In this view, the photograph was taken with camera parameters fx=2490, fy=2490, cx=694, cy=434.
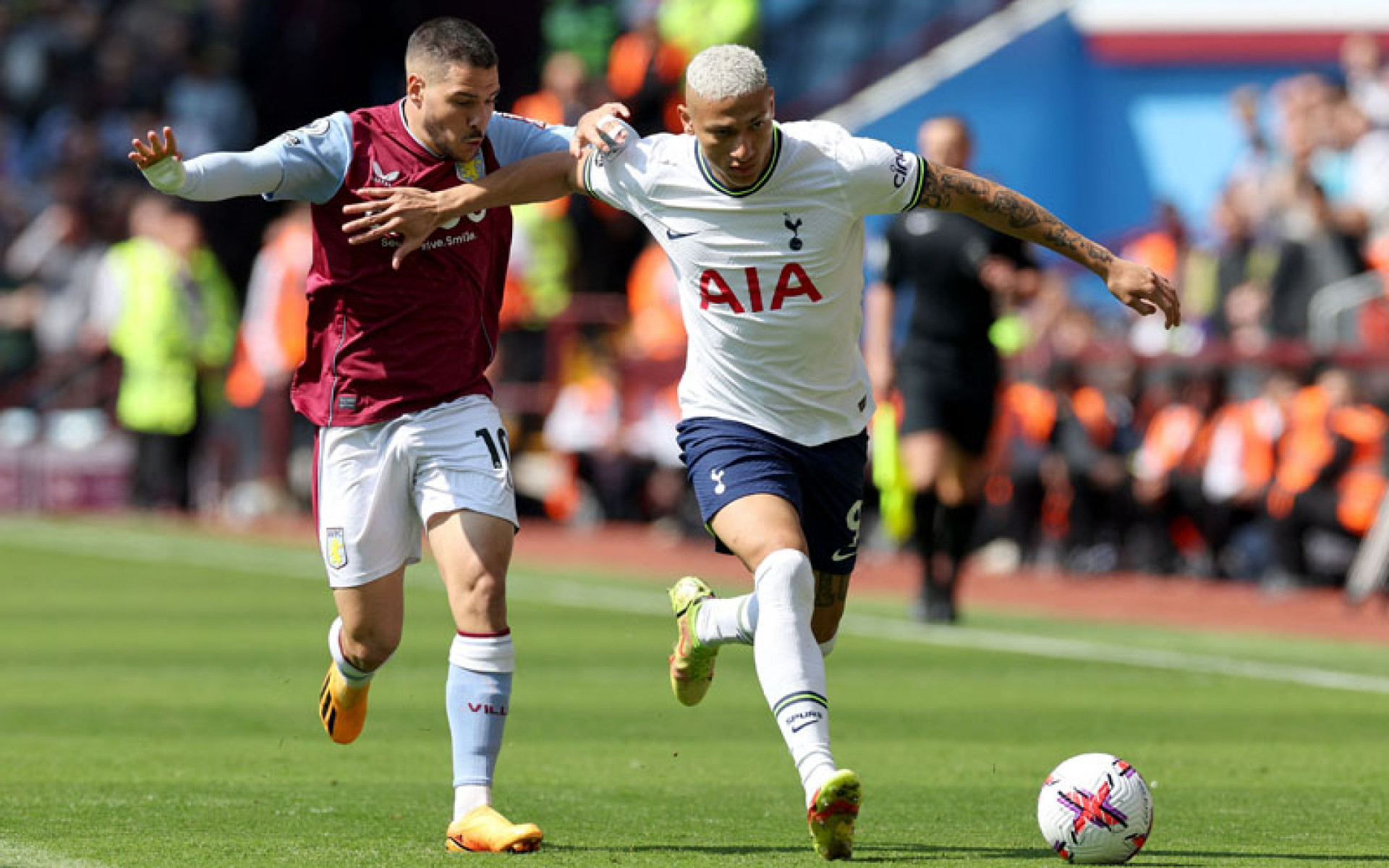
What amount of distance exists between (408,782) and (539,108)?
14203 mm

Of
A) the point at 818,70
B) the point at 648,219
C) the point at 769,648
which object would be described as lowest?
the point at 769,648

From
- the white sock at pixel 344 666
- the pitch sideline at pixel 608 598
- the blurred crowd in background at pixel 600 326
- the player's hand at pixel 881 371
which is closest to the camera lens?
the white sock at pixel 344 666

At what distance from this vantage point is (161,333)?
2175cm

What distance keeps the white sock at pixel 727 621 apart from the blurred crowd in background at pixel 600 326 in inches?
268

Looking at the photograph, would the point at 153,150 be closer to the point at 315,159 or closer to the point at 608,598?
the point at 315,159

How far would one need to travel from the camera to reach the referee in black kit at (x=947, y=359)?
13.6m

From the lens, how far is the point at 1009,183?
2388cm

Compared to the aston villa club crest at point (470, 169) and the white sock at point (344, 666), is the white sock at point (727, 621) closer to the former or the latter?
the white sock at point (344, 666)

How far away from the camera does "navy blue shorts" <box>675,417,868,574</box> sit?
7.53 meters

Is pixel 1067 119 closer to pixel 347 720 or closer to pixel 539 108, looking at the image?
pixel 539 108

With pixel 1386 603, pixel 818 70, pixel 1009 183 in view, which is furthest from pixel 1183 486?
pixel 818 70

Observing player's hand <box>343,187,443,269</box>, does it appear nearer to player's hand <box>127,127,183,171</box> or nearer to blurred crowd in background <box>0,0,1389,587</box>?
player's hand <box>127,127,183,171</box>

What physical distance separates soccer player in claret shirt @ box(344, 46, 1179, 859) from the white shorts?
579mm

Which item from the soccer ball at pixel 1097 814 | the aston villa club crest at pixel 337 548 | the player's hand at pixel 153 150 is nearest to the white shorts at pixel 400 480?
the aston villa club crest at pixel 337 548
